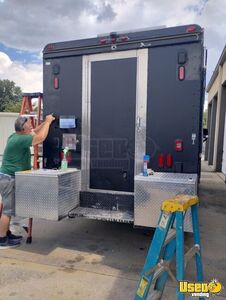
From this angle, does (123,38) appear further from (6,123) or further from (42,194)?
(6,123)

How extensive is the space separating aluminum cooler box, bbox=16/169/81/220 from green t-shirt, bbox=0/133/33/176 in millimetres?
320

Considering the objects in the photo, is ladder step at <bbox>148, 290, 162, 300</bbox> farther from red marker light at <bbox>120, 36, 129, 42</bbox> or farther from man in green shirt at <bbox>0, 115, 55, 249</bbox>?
red marker light at <bbox>120, 36, 129, 42</bbox>

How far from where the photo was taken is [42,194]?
12.2ft

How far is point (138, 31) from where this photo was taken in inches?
157

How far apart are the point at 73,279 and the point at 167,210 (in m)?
1.57

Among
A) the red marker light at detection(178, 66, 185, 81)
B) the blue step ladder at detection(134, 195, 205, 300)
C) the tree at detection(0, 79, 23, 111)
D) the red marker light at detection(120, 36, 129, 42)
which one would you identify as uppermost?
the tree at detection(0, 79, 23, 111)

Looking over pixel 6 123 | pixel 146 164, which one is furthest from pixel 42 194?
pixel 6 123

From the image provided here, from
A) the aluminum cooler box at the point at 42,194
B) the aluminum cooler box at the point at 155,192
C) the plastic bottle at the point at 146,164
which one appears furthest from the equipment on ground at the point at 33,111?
the aluminum cooler box at the point at 155,192

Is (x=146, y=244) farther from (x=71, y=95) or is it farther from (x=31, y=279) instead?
(x=71, y=95)

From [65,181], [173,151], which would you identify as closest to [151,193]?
[173,151]

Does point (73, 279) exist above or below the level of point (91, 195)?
below

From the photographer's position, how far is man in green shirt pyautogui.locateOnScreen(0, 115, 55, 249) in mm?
3994

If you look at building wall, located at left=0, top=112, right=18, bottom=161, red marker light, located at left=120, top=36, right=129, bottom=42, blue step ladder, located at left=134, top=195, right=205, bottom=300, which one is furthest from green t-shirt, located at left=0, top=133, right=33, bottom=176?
building wall, located at left=0, top=112, right=18, bottom=161

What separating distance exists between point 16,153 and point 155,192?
2055 mm
